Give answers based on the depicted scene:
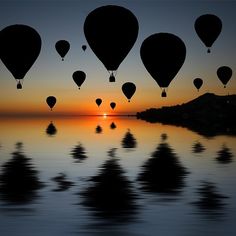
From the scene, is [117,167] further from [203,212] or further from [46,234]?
[46,234]

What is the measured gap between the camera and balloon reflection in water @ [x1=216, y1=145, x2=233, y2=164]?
50969 mm

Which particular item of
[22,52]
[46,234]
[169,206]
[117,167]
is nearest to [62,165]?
[117,167]

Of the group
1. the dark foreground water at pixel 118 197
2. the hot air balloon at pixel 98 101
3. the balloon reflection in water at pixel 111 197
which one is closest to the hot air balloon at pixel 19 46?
the dark foreground water at pixel 118 197

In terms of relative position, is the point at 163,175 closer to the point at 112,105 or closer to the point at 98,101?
the point at 98,101

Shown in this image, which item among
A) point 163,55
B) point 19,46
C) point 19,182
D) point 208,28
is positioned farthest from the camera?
point 208,28

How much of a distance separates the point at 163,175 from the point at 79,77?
4959 centimetres

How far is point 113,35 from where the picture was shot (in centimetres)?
5184

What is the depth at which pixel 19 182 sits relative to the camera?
117 feet

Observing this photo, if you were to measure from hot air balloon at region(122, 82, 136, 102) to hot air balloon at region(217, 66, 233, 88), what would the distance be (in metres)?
13.8

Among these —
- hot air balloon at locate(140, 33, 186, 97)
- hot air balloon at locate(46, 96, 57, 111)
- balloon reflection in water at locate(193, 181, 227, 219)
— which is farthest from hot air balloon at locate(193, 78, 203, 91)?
balloon reflection in water at locate(193, 181, 227, 219)

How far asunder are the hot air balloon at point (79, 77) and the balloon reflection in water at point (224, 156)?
27.0 metres

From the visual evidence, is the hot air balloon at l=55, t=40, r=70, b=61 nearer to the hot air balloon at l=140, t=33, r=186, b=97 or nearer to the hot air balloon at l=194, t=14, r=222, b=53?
the hot air balloon at l=194, t=14, r=222, b=53

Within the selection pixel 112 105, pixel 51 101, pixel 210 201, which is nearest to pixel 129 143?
pixel 51 101

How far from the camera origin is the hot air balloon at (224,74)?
305ft
